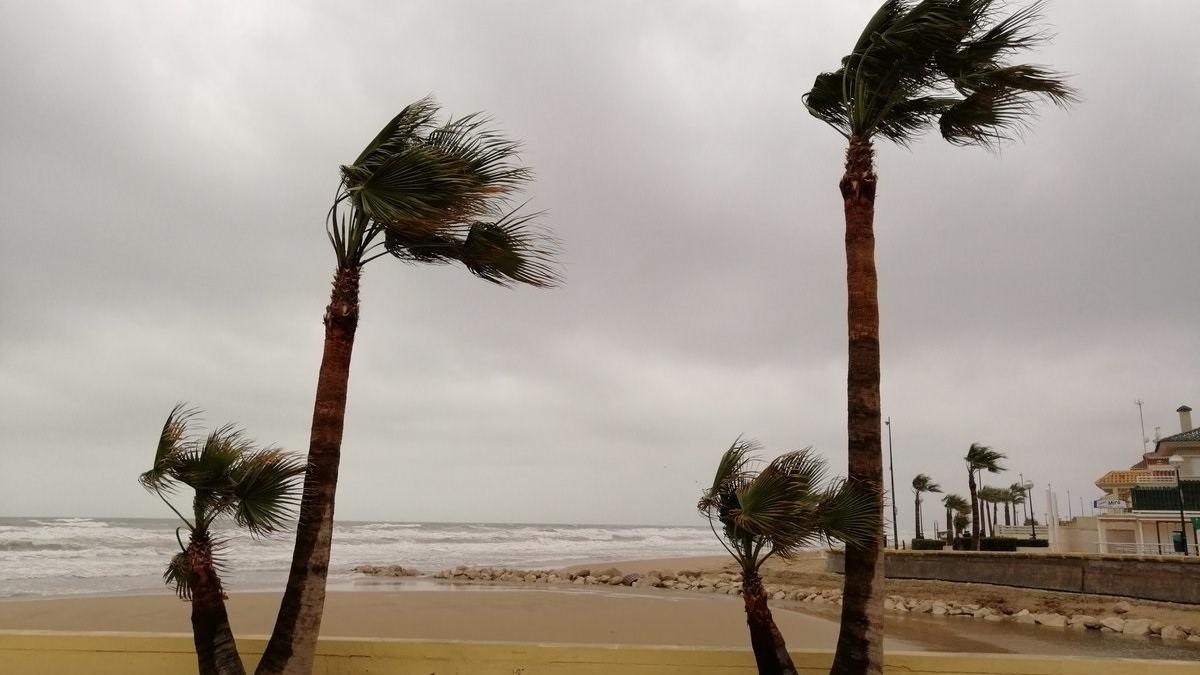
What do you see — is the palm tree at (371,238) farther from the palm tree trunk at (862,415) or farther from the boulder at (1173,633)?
the boulder at (1173,633)

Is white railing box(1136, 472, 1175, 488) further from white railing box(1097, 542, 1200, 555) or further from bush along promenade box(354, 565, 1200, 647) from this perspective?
Result: bush along promenade box(354, 565, 1200, 647)

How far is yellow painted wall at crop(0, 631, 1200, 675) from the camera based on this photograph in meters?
6.00

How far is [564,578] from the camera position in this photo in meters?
32.7

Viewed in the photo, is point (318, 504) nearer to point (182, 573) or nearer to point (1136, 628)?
point (182, 573)

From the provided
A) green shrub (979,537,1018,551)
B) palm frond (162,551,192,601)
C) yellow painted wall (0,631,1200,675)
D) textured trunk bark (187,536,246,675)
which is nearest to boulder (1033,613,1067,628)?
green shrub (979,537,1018,551)

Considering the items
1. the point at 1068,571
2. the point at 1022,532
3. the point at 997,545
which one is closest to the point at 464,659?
the point at 1068,571

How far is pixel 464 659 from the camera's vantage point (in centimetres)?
630

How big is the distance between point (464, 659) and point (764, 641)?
234cm

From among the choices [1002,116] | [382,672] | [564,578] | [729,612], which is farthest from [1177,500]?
[382,672]

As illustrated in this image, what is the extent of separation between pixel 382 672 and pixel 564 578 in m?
27.3

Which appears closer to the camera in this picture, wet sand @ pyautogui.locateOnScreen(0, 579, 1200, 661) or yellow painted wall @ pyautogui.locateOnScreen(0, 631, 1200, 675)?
yellow painted wall @ pyautogui.locateOnScreen(0, 631, 1200, 675)

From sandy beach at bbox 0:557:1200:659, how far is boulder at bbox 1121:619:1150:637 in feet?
1.90

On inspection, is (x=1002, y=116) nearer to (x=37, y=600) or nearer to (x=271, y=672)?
(x=271, y=672)

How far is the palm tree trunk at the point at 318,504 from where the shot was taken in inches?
231
